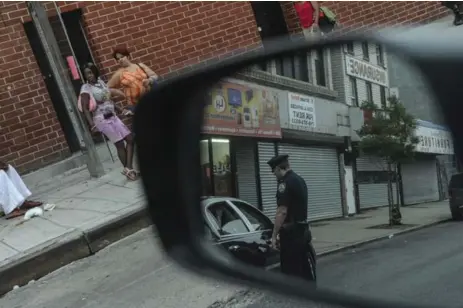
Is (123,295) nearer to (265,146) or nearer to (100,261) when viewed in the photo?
(100,261)

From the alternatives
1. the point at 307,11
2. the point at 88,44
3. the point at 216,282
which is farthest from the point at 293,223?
the point at 88,44

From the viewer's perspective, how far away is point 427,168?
147cm

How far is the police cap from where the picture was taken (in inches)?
64.7

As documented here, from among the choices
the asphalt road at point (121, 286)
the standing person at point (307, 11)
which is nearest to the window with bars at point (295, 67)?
the asphalt road at point (121, 286)

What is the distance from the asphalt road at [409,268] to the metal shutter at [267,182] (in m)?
0.23

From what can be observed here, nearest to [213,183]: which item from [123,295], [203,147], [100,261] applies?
[203,147]

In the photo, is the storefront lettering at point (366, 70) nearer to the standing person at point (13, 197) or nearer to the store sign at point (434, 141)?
the store sign at point (434, 141)

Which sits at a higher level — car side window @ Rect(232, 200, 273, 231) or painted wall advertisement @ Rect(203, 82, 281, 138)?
painted wall advertisement @ Rect(203, 82, 281, 138)

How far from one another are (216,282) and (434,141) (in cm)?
130

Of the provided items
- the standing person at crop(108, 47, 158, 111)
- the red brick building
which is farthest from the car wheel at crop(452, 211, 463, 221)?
the red brick building

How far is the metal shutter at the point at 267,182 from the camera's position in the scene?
5.58 feet

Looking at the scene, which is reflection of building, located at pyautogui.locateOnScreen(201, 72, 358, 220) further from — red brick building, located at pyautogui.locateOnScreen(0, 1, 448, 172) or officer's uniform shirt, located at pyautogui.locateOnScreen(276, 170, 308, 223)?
red brick building, located at pyautogui.locateOnScreen(0, 1, 448, 172)

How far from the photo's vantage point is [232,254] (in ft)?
6.24

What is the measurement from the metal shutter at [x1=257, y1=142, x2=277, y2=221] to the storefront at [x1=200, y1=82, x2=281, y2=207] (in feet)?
0.04
